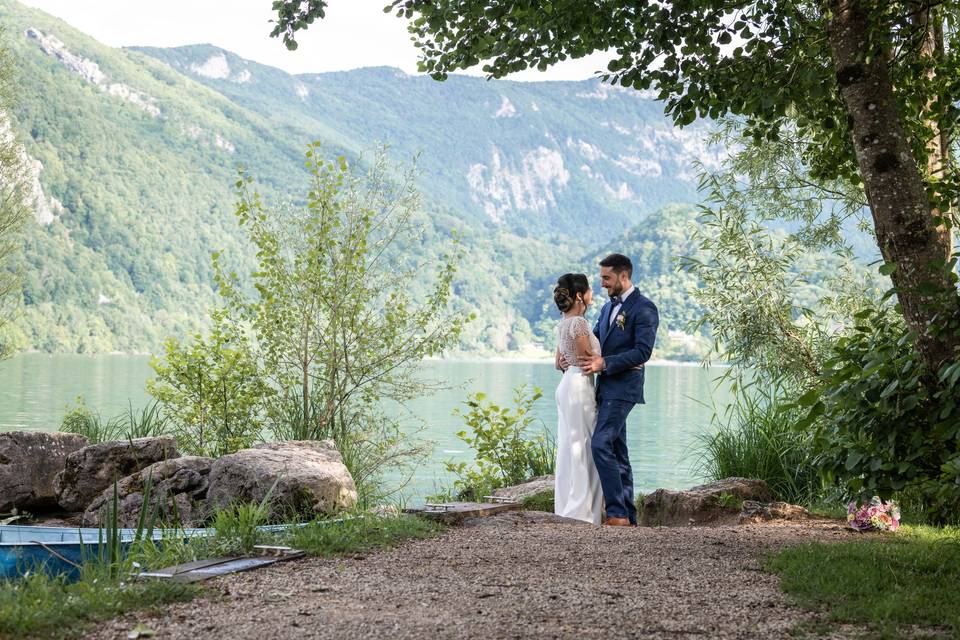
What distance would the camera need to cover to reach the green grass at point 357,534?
589cm

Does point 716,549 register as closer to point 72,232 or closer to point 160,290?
point 160,290

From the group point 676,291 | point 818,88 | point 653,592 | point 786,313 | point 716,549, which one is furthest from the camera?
point 676,291

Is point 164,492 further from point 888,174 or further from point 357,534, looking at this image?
point 888,174

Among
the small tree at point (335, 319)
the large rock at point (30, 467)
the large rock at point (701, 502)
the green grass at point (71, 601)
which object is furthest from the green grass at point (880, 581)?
the large rock at point (30, 467)

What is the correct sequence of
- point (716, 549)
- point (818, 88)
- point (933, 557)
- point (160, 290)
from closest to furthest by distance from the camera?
1. point (933, 557)
2. point (716, 549)
3. point (818, 88)
4. point (160, 290)

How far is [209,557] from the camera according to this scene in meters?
5.57

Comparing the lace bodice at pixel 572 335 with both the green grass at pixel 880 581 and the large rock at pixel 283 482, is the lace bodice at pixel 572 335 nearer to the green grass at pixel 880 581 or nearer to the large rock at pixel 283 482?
the large rock at pixel 283 482

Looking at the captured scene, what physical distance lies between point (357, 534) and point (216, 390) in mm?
5975

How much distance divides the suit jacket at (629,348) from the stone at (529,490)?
153 cm

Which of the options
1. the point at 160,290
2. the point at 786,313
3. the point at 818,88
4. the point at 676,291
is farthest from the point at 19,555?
the point at 160,290

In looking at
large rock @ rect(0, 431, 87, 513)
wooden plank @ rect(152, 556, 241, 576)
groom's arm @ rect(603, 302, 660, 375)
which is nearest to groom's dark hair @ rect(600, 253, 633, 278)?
groom's arm @ rect(603, 302, 660, 375)

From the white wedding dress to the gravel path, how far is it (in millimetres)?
1490

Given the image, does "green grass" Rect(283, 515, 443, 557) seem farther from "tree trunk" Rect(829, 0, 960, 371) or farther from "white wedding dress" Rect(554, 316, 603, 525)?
"tree trunk" Rect(829, 0, 960, 371)

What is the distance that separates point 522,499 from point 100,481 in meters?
3.95
